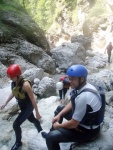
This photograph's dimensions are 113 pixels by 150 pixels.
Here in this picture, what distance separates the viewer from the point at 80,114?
11.3 feet

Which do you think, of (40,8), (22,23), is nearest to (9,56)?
(22,23)

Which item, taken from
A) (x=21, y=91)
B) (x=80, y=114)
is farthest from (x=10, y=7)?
(x=80, y=114)

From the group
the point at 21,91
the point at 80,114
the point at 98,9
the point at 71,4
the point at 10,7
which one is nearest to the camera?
the point at 80,114

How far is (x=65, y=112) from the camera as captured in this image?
13.5ft

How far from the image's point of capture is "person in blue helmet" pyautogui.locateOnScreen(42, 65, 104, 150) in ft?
11.3

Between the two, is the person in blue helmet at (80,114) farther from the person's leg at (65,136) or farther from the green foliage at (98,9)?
the green foliage at (98,9)

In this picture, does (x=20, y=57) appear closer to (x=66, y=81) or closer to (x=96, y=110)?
(x=66, y=81)

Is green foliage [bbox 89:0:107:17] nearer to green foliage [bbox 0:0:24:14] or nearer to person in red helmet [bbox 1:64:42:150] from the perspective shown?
green foliage [bbox 0:0:24:14]

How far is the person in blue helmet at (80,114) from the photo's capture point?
11.3ft

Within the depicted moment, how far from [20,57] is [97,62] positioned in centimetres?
938

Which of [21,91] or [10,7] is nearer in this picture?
[21,91]

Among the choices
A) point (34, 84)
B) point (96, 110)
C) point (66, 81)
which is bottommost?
point (34, 84)

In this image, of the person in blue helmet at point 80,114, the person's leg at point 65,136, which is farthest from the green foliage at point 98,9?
the person's leg at point 65,136

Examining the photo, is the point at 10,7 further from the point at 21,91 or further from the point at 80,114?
the point at 80,114
